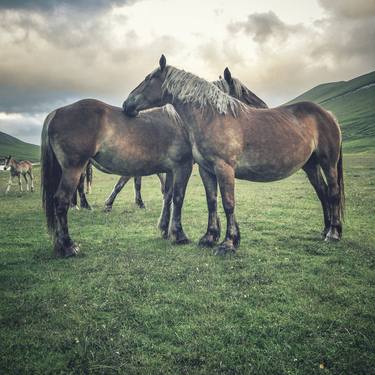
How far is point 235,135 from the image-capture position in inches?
263

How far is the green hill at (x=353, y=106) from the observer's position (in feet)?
241

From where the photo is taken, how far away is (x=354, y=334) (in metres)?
3.50

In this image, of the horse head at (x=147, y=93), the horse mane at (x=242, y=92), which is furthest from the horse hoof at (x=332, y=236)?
the horse head at (x=147, y=93)

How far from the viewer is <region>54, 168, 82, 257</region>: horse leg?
21.4ft

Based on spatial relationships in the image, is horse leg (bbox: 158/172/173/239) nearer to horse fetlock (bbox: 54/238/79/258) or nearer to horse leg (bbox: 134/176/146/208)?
horse fetlock (bbox: 54/238/79/258)

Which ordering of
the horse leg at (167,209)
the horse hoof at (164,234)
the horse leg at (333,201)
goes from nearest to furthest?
the horse leg at (333,201) < the horse hoof at (164,234) < the horse leg at (167,209)

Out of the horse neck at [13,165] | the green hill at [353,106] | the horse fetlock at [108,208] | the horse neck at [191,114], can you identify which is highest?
the green hill at [353,106]

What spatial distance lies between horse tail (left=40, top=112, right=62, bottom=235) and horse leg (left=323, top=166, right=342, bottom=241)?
21.5 ft

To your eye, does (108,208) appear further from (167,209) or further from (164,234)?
(164,234)

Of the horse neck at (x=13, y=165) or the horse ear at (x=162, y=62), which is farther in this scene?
the horse neck at (x=13, y=165)

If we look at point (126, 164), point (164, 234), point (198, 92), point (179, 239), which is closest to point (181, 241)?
point (179, 239)

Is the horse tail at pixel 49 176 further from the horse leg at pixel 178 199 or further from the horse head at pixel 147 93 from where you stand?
the horse leg at pixel 178 199

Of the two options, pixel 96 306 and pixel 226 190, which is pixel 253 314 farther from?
pixel 226 190

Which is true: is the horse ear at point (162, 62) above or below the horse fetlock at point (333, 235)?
above
